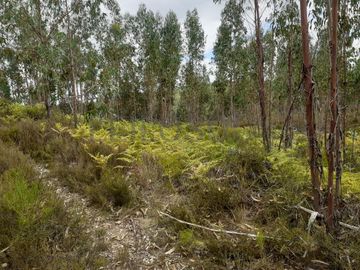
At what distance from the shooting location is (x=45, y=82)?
9.60 metres

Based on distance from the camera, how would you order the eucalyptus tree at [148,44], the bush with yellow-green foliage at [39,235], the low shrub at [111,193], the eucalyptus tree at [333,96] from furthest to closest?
the eucalyptus tree at [148,44], the low shrub at [111,193], the eucalyptus tree at [333,96], the bush with yellow-green foliage at [39,235]

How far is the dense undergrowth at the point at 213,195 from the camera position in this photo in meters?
2.59

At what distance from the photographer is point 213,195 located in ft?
11.4

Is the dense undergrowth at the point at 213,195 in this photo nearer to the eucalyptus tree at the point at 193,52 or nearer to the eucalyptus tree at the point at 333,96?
the eucalyptus tree at the point at 333,96

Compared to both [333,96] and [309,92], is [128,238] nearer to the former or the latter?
[309,92]

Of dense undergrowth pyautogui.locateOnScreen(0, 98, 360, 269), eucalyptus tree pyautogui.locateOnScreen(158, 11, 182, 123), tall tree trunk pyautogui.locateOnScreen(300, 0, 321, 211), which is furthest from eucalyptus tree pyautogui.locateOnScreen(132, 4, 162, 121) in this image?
tall tree trunk pyautogui.locateOnScreen(300, 0, 321, 211)

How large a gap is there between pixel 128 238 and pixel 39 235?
96 cm

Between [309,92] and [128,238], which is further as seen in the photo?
[128,238]

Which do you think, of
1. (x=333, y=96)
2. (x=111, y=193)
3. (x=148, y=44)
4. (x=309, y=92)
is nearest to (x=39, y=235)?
(x=111, y=193)

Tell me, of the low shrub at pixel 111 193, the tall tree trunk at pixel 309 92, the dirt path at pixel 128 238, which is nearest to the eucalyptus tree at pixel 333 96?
the tall tree trunk at pixel 309 92

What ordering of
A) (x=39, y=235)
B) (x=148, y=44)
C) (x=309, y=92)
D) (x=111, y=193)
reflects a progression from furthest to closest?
(x=148, y=44), (x=111, y=193), (x=309, y=92), (x=39, y=235)

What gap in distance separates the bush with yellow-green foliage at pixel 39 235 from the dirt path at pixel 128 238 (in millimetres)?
171

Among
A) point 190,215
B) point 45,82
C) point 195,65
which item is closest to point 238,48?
point 195,65

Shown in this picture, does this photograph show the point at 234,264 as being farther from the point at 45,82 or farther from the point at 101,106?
the point at 45,82
